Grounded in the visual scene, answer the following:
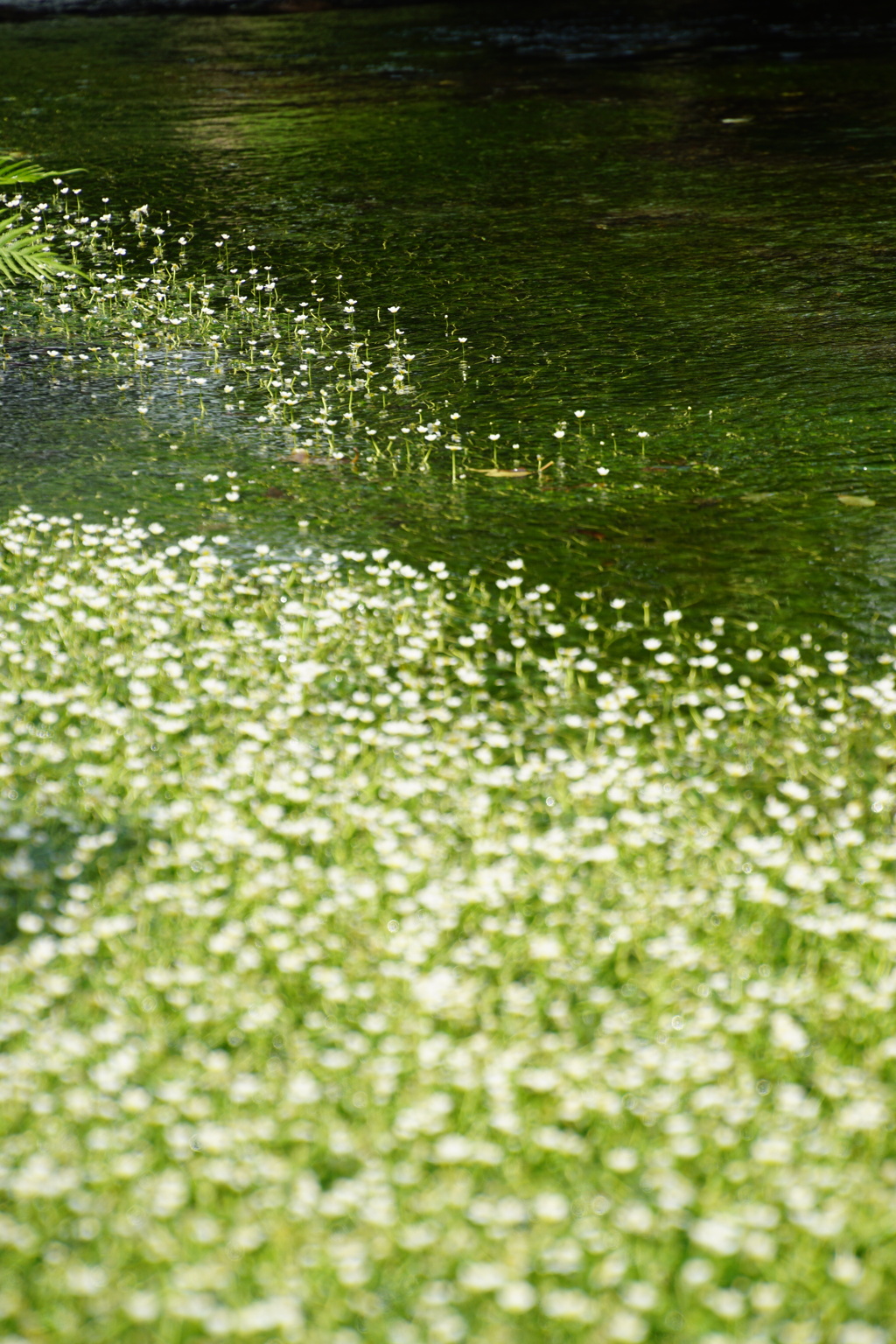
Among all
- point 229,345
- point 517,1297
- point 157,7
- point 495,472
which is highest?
point 157,7

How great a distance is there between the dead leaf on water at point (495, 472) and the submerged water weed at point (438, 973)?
0.93 metres

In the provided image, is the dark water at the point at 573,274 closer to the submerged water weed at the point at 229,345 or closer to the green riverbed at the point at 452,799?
the green riverbed at the point at 452,799

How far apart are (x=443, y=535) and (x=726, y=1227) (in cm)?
265

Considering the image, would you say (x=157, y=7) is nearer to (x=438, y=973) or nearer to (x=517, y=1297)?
(x=438, y=973)

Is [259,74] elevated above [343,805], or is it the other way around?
[259,74]

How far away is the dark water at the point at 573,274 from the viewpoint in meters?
4.48

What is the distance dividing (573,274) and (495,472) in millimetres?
2397

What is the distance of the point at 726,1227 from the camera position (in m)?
2.13

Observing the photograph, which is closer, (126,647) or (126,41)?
(126,647)

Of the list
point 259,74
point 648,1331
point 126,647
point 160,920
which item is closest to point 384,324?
point 126,647

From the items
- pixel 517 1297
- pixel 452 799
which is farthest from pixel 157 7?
pixel 517 1297

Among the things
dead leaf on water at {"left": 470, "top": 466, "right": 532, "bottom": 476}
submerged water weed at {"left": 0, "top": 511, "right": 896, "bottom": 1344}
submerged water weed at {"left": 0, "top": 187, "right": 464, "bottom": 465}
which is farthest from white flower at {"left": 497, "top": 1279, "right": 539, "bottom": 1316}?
submerged water weed at {"left": 0, "top": 187, "right": 464, "bottom": 465}

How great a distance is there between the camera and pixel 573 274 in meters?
6.87

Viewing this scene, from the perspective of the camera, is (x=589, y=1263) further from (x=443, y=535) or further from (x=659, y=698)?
(x=443, y=535)
